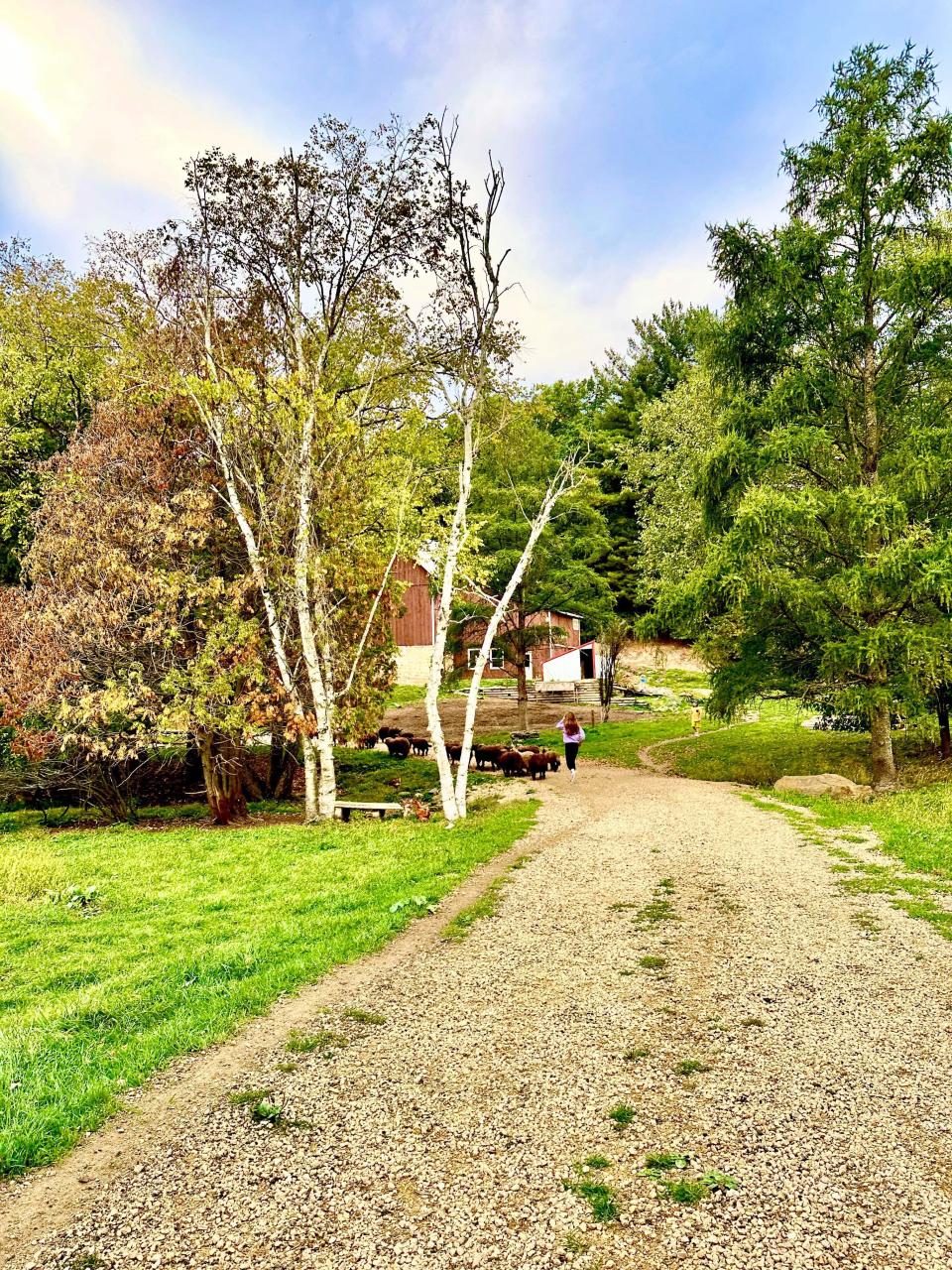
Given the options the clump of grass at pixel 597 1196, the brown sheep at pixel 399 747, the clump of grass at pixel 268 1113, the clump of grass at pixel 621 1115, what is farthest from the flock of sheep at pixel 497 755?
the clump of grass at pixel 597 1196

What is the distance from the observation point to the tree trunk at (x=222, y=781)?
17.8 metres

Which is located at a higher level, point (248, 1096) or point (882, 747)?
point (882, 747)

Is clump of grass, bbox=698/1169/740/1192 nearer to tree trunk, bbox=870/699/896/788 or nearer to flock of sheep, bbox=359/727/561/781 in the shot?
flock of sheep, bbox=359/727/561/781

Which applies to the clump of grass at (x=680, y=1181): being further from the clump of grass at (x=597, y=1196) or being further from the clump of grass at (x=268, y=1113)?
the clump of grass at (x=268, y=1113)

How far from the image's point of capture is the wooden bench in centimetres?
1623

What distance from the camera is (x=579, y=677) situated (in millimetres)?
46812

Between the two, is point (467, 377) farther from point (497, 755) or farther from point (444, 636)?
point (497, 755)

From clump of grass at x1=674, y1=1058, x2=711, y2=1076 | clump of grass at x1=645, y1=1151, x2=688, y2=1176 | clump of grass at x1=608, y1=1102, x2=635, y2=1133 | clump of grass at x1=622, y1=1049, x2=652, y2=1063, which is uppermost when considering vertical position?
clump of grass at x1=645, y1=1151, x2=688, y2=1176

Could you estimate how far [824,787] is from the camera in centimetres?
1747

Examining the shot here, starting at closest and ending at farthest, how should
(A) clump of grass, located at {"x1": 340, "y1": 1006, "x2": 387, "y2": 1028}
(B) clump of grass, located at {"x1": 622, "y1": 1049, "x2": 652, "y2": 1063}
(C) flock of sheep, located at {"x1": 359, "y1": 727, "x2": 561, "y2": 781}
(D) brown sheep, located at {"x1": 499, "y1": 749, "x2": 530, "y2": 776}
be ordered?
(B) clump of grass, located at {"x1": 622, "y1": 1049, "x2": 652, "y2": 1063} → (A) clump of grass, located at {"x1": 340, "y1": 1006, "x2": 387, "y2": 1028} → (C) flock of sheep, located at {"x1": 359, "y1": 727, "x2": 561, "y2": 781} → (D) brown sheep, located at {"x1": 499, "y1": 749, "x2": 530, "y2": 776}

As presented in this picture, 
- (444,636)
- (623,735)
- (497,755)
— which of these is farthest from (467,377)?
(623,735)

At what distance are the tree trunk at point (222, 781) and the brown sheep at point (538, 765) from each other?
814cm

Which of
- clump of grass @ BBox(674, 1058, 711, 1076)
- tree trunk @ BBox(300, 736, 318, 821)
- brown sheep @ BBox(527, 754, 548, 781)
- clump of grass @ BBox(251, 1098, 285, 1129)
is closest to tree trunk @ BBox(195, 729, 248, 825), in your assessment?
tree trunk @ BBox(300, 736, 318, 821)

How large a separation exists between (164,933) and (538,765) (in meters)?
13.7
